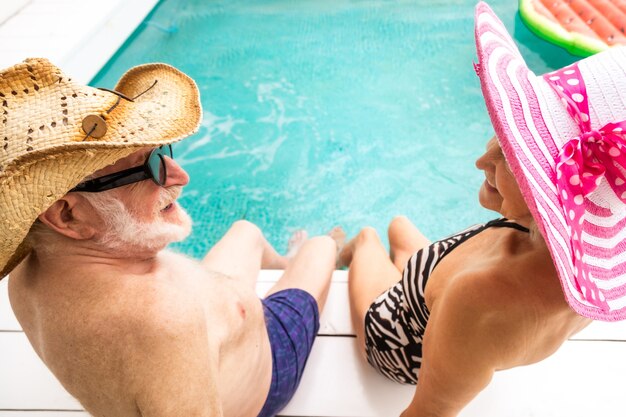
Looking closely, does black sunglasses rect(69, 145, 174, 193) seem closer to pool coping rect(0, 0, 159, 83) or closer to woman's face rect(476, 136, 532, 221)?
woman's face rect(476, 136, 532, 221)

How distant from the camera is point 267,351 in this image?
1.47 m

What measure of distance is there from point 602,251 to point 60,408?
171 cm

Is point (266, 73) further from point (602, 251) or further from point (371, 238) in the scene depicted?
point (602, 251)

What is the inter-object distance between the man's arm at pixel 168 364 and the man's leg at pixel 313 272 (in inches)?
33.5

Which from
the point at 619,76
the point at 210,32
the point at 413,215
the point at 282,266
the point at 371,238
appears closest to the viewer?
the point at 619,76

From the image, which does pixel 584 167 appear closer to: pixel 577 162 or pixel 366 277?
pixel 577 162

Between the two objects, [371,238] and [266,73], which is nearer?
[371,238]

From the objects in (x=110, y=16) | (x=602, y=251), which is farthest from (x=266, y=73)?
(x=602, y=251)

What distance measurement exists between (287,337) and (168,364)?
70 centimetres

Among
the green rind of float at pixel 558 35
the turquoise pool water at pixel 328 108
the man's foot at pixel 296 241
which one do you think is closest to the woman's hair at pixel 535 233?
the man's foot at pixel 296 241

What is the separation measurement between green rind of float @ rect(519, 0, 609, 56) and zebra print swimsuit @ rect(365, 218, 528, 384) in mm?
2617

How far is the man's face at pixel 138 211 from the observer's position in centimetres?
98

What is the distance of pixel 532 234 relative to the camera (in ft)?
2.91

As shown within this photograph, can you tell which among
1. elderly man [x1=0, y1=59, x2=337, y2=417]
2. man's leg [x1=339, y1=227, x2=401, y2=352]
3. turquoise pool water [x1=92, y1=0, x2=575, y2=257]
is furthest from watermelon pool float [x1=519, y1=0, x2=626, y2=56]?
elderly man [x1=0, y1=59, x2=337, y2=417]
